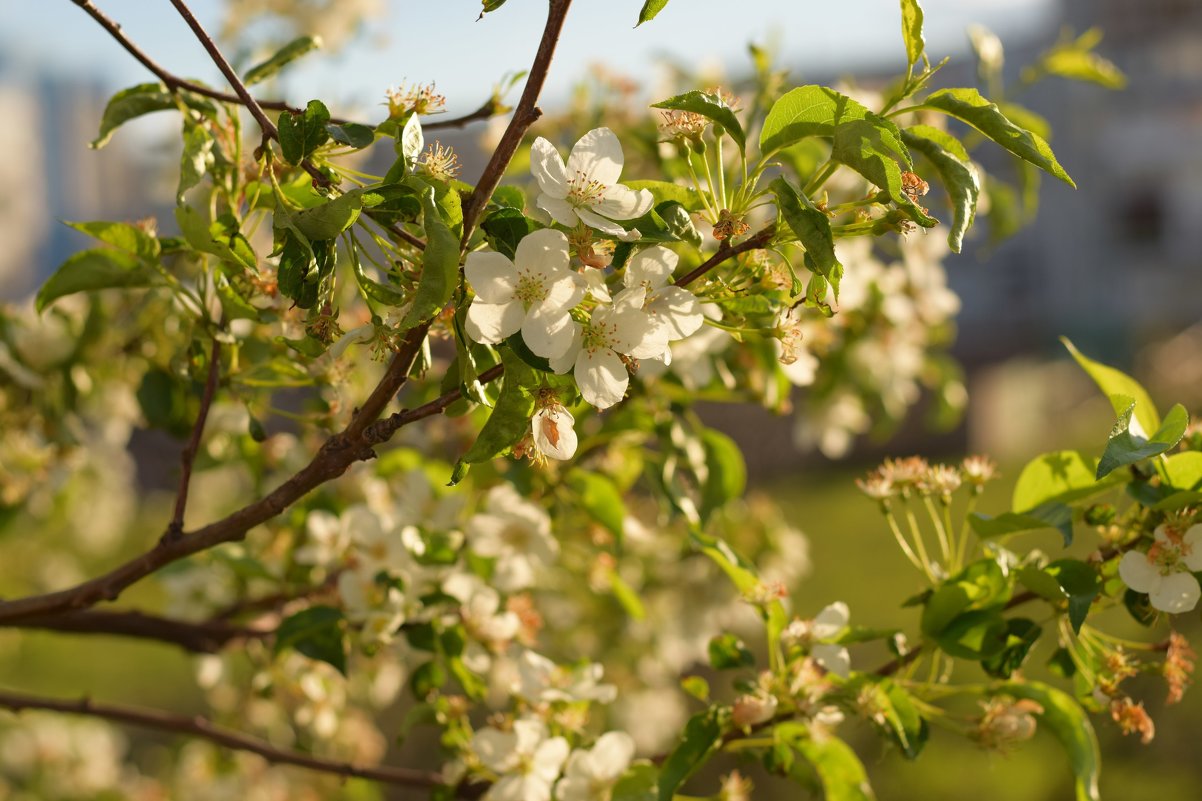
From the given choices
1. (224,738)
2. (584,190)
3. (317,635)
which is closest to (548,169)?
(584,190)

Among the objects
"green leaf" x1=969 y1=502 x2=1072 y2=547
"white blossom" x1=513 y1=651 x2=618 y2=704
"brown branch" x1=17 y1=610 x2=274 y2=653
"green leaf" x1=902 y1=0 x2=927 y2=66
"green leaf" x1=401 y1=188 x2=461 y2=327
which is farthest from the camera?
"brown branch" x1=17 y1=610 x2=274 y2=653

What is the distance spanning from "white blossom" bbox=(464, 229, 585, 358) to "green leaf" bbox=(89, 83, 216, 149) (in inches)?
12.3

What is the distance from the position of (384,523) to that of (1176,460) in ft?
1.99

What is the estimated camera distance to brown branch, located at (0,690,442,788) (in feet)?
3.00

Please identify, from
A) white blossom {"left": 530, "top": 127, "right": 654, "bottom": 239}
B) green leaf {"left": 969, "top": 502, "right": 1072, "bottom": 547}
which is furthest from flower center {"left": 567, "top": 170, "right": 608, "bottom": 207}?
green leaf {"left": 969, "top": 502, "right": 1072, "bottom": 547}

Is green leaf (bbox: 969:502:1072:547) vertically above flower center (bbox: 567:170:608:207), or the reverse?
flower center (bbox: 567:170:608:207)

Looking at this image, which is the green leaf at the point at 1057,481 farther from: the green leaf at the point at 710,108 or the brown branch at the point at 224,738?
the brown branch at the point at 224,738

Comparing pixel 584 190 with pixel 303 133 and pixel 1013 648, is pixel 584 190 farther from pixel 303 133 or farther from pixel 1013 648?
pixel 1013 648

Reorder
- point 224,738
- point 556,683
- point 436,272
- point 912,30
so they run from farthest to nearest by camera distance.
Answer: point 224,738 < point 556,683 < point 912,30 < point 436,272

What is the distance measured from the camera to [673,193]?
0.63 m

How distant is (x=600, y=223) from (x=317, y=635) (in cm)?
48

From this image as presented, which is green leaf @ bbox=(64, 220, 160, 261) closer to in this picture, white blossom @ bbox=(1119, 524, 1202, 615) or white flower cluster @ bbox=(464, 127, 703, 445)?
white flower cluster @ bbox=(464, 127, 703, 445)

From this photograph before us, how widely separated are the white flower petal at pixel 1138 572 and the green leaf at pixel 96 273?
25.7 inches

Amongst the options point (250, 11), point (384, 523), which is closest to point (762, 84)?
point (384, 523)
